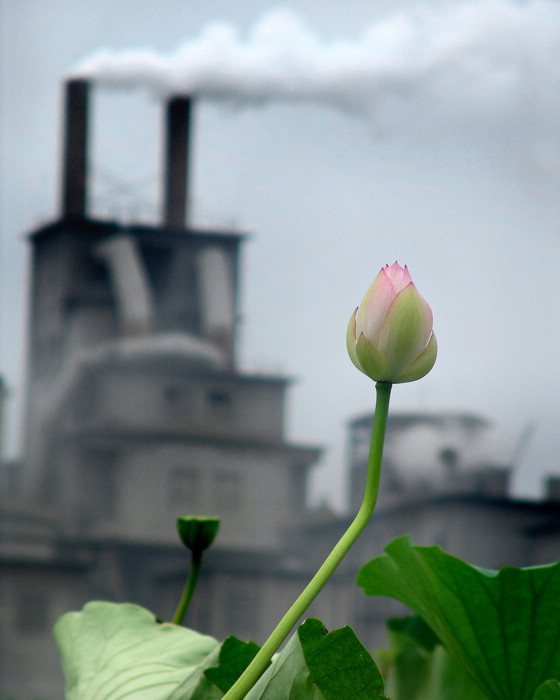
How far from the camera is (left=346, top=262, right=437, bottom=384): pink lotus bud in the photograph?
0.38 ft

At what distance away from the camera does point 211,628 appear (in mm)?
2475

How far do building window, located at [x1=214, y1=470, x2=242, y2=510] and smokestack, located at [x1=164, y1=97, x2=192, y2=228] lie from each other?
887 mm

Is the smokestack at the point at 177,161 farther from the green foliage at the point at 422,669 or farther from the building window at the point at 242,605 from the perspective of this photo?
the green foliage at the point at 422,669

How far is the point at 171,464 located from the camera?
268 cm

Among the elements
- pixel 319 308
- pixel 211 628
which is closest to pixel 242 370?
pixel 319 308

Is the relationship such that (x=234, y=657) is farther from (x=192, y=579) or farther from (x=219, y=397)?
(x=219, y=397)

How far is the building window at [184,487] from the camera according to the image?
105 inches

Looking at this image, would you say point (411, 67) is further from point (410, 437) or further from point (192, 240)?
point (410, 437)

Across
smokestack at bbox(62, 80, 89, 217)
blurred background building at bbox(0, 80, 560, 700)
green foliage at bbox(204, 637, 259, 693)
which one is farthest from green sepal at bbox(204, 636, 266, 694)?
smokestack at bbox(62, 80, 89, 217)

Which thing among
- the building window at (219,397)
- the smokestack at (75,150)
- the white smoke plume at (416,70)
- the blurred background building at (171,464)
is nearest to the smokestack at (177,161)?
the blurred background building at (171,464)

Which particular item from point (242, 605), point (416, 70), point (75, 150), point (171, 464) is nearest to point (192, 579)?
point (242, 605)

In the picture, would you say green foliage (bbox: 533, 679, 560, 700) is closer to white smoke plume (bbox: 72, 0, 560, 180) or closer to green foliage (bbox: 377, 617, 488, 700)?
green foliage (bbox: 377, 617, 488, 700)

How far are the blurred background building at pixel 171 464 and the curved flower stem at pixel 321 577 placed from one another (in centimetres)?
211

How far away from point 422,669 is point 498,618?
0.21 feet
